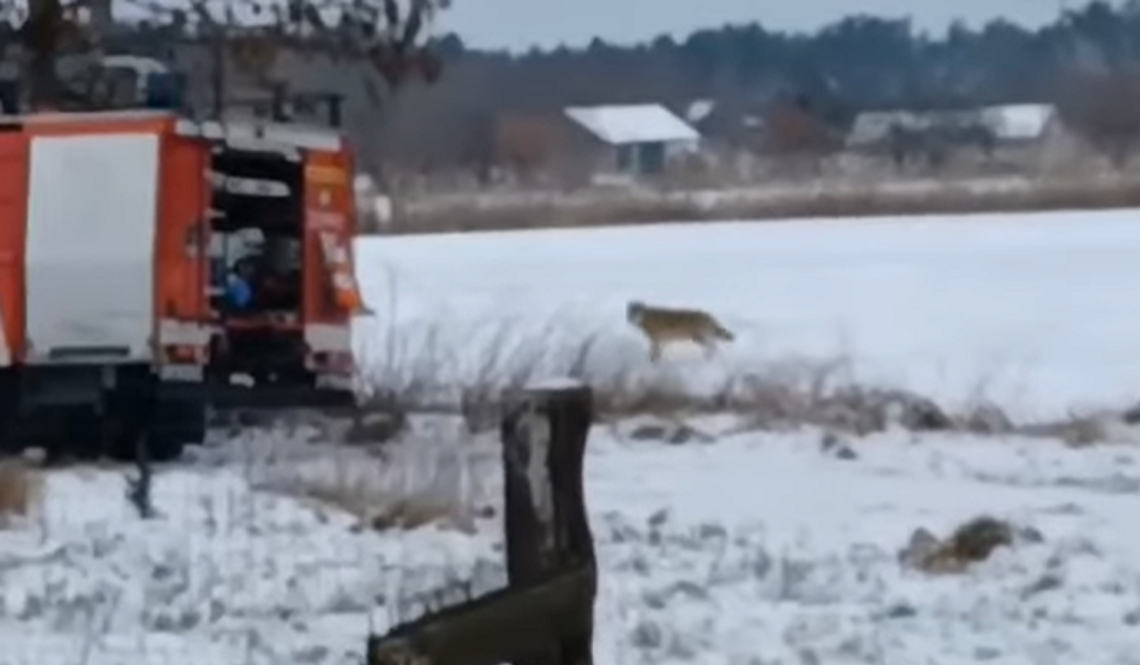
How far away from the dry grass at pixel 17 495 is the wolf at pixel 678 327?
14794 mm

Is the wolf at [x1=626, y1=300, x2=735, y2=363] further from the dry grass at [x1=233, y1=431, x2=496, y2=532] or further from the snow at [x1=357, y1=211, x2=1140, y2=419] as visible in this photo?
the dry grass at [x1=233, y1=431, x2=496, y2=532]

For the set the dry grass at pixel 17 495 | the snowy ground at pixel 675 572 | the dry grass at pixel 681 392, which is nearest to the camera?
the snowy ground at pixel 675 572

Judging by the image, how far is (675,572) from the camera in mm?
13977

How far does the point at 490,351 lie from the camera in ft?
83.8

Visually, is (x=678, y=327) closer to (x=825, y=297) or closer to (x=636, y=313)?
Result: (x=636, y=313)

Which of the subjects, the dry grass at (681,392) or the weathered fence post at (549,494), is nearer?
the weathered fence post at (549,494)

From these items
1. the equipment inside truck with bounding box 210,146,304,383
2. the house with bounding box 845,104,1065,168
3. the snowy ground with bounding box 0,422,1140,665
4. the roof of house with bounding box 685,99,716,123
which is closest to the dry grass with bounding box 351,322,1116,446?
the equipment inside truck with bounding box 210,146,304,383

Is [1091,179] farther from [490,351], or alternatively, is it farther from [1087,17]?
[1087,17]

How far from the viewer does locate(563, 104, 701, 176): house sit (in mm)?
125625

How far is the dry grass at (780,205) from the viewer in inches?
2484

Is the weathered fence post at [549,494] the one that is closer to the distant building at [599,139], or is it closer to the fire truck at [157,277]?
the fire truck at [157,277]

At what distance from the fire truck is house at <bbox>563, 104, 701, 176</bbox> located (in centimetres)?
9883

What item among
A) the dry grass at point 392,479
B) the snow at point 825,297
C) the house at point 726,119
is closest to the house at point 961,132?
the house at point 726,119

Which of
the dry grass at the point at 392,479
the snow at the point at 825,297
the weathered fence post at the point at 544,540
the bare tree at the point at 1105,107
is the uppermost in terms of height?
the weathered fence post at the point at 544,540
